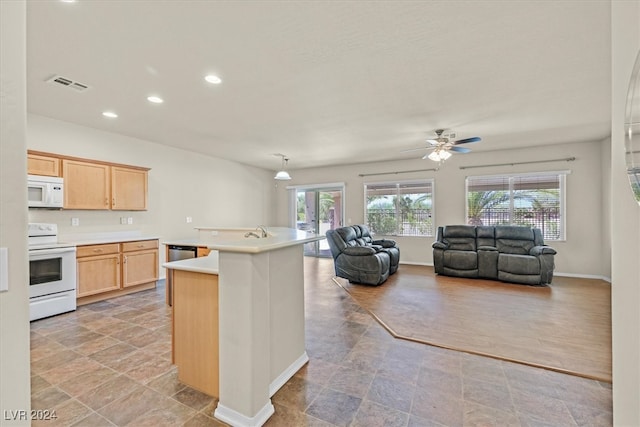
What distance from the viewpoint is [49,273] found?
339 cm

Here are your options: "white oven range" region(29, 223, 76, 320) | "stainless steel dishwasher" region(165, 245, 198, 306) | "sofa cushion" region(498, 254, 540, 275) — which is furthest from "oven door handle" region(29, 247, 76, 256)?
"sofa cushion" region(498, 254, 540, 275)

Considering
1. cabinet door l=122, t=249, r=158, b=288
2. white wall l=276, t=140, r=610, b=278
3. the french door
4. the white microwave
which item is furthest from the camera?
the french door

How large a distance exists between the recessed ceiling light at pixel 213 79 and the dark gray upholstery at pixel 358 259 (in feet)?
10.8

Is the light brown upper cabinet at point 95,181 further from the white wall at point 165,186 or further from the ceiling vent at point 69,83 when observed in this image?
the ceiling vent at point 69,83

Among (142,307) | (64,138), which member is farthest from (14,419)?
(64,138)

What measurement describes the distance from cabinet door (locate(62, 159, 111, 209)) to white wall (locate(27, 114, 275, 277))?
0.29m

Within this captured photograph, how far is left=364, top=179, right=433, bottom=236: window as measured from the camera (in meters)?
6.76

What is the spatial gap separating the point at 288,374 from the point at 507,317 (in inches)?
108

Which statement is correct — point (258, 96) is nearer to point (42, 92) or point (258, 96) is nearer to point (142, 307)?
point (42, 92)

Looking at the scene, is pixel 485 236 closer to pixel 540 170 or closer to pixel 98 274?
pixel 540 170

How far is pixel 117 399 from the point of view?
1.90m

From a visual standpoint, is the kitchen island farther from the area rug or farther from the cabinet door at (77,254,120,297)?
the cabinet door at (77,254,120,297)

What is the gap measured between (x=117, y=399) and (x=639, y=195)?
2928 millimetres

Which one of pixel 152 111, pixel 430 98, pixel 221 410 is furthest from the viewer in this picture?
pixel 152 111
